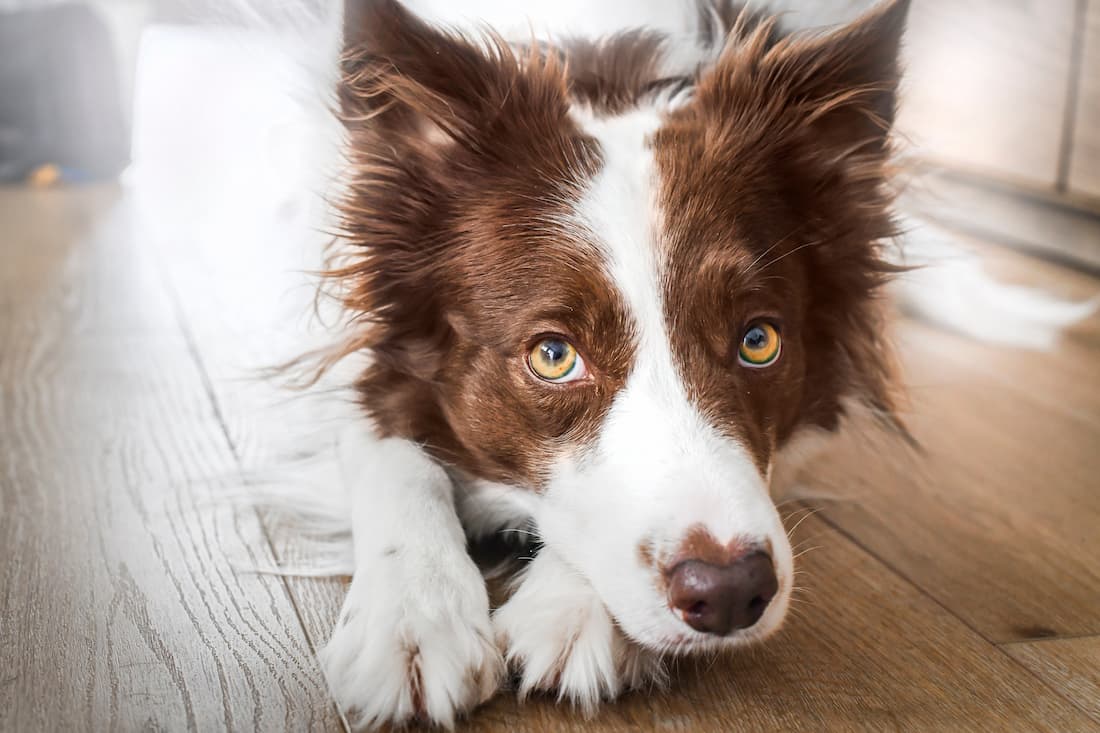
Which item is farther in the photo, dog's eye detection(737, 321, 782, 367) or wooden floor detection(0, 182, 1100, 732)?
dog's eye detection(737, 321, 782, 367)

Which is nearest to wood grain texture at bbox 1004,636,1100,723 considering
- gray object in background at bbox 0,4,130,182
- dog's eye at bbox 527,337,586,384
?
dog's eye at bbox 527,337,586,384

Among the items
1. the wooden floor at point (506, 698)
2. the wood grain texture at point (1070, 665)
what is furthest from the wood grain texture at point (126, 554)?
the wood grain texture at point (1070, 665)

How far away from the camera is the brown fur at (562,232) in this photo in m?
1.70

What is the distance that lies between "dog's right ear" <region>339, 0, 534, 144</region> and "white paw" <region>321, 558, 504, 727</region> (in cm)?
77

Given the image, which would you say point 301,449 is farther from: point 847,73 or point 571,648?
point 847,73

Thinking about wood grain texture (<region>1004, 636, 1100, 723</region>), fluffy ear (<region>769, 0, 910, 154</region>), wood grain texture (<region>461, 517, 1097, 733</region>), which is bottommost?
wood grain texture (<region>1004, 636, 1100, 723</region>)

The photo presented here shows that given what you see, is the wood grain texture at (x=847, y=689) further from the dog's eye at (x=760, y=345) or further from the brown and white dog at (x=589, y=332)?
the dog's eye at (x=760, y=345)

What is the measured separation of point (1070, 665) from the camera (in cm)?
161

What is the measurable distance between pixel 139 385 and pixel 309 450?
772 millimetres

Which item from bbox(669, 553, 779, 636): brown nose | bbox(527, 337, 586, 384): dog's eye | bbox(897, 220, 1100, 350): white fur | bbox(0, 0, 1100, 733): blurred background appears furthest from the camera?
bbox(897, 220, 1100, 350): white fur

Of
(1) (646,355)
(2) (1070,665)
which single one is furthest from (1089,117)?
(1) (646,355)

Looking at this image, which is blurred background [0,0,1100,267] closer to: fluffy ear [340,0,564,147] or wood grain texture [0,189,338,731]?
fluffy ear [340,0,564,147]

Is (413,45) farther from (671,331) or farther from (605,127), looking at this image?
(671,331)

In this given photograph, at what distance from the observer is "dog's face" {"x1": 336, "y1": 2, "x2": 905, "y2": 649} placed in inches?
58.9
